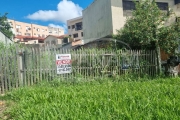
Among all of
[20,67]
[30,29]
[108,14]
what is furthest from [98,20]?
[30,29]

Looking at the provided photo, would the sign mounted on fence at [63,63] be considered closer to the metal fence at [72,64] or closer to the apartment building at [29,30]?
the metal fence at [72,64]

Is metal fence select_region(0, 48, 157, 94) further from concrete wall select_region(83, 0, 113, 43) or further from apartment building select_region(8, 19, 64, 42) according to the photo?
apartment building select_region(8, 19, 64, 42)

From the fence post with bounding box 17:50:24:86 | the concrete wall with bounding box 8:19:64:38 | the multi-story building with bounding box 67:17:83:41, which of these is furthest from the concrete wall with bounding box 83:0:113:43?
the concrete wall with bounding box 8:19:64:38

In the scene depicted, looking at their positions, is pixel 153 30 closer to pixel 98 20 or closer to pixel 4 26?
pixel 98 20

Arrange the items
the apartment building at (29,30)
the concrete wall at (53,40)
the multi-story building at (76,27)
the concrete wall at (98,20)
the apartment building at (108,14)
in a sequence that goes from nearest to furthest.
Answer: the apartment building at (108,14) < the concrete wall at (98,20) < the concrete wall at (53,40) < the multi-story building at (76,27) < the apartment building at (29,30)

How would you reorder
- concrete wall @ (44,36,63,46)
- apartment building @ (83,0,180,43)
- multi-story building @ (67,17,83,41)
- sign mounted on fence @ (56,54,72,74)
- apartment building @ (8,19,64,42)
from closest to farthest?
sign mounted on fence @ (56,54,72,74) < apartment building @ (83,0,180,43) < concrete wall @ (44,36,63,46) < multi-story building @ (67,17,83,41) < apartment building @ (8,19,64,42)

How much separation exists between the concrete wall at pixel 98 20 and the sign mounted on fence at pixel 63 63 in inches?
384

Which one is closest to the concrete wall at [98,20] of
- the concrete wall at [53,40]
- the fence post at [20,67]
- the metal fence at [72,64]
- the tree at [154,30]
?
the tree at [154,30]

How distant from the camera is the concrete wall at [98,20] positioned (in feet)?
57.1

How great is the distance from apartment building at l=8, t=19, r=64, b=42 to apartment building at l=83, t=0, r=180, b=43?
41.9 metres

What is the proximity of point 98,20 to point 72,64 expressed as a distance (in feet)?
42.4

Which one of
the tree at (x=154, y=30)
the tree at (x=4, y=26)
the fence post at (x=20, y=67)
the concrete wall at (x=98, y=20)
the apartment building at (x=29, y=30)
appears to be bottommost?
the fence post at (x=20, y=67)

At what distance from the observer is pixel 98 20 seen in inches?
788

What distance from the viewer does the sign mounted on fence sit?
7.61 metres
